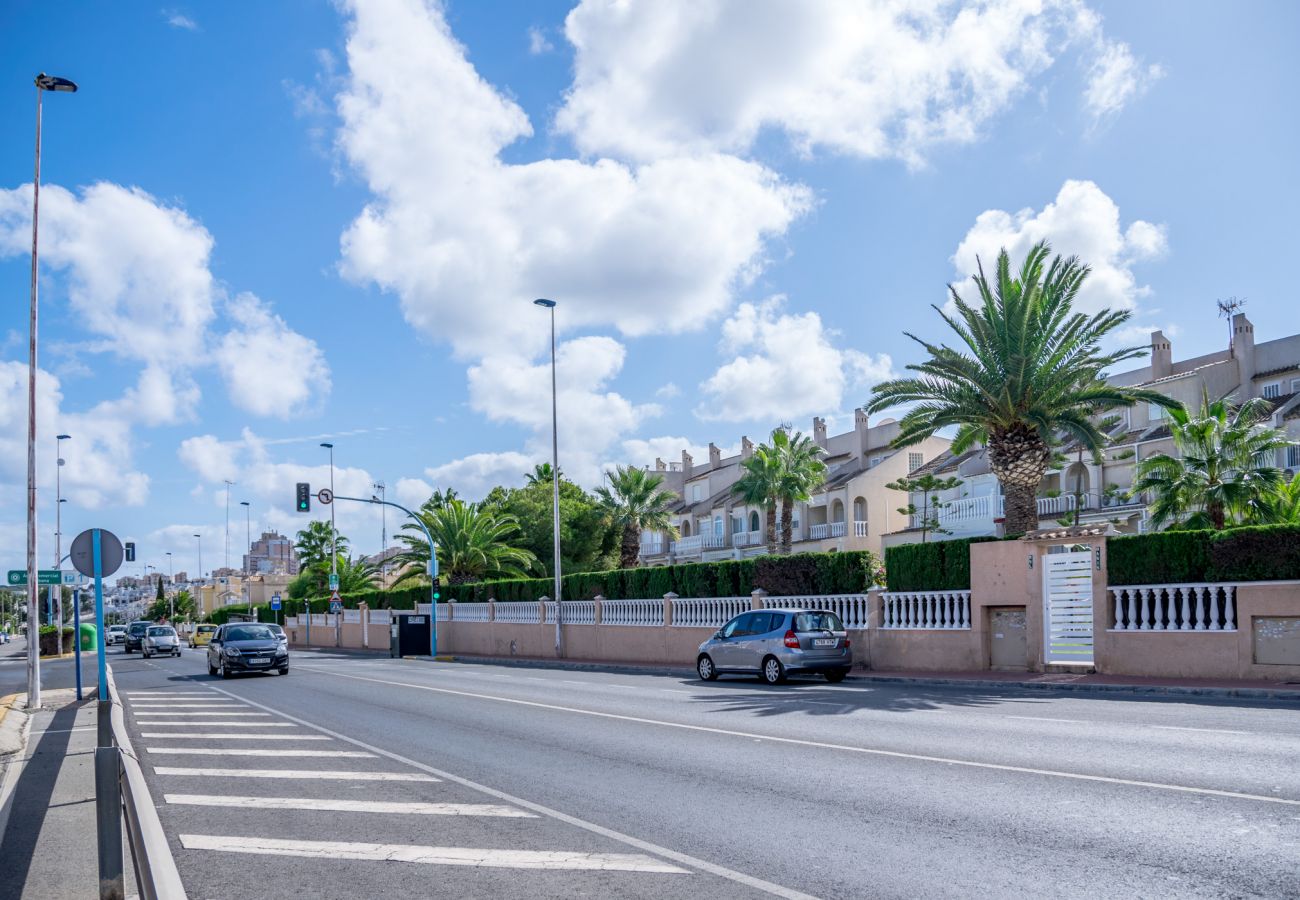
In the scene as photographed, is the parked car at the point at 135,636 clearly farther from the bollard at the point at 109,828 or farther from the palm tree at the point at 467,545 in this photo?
the bollard at the point at 109,828

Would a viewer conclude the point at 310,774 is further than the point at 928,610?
No

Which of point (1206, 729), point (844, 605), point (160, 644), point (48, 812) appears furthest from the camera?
point (160, 644)

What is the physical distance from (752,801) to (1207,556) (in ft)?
44.5

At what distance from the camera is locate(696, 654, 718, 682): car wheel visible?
2317cm

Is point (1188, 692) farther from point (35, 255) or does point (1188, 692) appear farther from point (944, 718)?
point (35, 255)

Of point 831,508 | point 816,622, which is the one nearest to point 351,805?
point 816,622

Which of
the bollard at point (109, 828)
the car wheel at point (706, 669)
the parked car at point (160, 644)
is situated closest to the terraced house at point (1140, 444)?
the car wheel at point (706, 669)

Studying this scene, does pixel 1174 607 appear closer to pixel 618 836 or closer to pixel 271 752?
pixel 618 836

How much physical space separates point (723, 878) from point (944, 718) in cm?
851

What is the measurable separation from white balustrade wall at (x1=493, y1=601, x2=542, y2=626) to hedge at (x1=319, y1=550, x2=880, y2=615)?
0.48m

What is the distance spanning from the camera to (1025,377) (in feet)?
77.0

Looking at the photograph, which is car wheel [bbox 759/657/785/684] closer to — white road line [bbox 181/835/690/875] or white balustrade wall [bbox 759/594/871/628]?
white balustrade wall [bbox 759/594/871/628]

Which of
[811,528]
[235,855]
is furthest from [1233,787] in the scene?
[811,528]

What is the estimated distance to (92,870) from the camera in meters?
7.30
